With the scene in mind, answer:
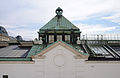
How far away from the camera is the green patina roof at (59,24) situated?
2428 cm

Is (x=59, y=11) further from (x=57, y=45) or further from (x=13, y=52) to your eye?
(x=13, y=52)

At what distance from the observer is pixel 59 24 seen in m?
24.9

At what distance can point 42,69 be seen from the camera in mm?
17484

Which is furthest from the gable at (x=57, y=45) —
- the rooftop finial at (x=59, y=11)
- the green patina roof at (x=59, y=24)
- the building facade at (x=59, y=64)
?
the rooftop finial at (x=59, y=11)

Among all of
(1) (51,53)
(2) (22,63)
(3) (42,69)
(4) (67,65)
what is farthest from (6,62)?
(4) (67,65)

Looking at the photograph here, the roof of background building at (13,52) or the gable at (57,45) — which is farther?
the roof of background building at (13,52)

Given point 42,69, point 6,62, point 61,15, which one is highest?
point 61,15

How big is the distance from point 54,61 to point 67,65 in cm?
223

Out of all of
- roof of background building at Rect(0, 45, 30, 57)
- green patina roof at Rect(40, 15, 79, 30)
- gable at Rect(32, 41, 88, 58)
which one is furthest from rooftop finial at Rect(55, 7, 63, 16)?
gable at Rect(32, 41, 88, 58)

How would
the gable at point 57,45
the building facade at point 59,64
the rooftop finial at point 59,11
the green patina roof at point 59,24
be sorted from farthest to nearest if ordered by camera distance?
the rooftop finial at point 59,11, the green patina roof at point 59,24, the building facade at point 59,64, the gable at point 57,45

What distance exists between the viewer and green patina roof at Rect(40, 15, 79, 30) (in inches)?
956

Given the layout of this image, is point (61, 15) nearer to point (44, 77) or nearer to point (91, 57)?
point (91, 57)

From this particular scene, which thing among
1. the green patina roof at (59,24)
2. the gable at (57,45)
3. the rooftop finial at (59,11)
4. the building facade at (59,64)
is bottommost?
the building facade at (59,64)

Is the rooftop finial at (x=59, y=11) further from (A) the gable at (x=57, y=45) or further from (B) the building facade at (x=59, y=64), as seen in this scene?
(A) the gable at (x=57, y=45)
